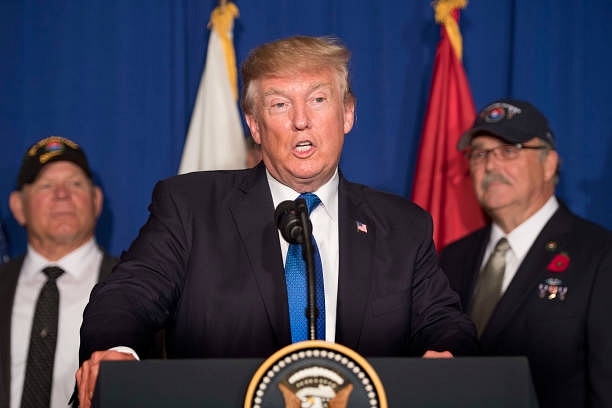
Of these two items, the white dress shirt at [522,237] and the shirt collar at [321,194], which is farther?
the white dress shirt at [522,237]

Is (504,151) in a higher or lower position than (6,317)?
higher

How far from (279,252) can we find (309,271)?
45 cm

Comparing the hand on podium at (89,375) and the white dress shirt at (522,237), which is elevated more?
the white dress shirt at (522,237)

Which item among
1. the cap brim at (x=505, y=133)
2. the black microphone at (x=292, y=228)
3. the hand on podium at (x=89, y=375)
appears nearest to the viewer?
the hand on podium at (x=89, y=375)

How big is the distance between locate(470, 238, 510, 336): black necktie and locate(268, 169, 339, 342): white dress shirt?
48.0 inches

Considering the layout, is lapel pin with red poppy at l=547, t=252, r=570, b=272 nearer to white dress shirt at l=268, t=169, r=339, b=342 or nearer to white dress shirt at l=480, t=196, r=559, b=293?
white dress shirt at l=480, t=196, r=559, b=293

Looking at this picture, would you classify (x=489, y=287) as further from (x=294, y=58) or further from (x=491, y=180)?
(x=294, y=58)

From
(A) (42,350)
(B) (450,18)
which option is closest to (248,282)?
(A) (42,350)

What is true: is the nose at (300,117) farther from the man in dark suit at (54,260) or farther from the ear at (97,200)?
the ear at (97,200)

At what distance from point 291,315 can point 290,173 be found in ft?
1.25

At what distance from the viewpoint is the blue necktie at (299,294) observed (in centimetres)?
199

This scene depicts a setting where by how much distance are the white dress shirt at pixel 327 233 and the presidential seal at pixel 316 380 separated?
0.65m

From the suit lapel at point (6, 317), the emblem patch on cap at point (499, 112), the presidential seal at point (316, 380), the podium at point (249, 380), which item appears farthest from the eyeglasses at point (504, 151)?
the presidential seal at point (316, 380)

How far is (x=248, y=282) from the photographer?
2.02 meters
